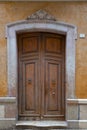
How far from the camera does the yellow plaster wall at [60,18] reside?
8570mm

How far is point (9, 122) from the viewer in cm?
852

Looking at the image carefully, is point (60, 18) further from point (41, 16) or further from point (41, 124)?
point (41, 124)

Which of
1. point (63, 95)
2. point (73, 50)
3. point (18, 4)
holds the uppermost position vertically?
point (18, 4)

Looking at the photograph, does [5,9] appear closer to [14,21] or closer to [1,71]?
[14,21]

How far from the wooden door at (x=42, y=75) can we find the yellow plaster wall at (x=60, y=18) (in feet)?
1.75

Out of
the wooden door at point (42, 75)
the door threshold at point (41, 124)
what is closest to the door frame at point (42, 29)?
the wooden door at point (42, 75)

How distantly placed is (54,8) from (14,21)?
3.82ft

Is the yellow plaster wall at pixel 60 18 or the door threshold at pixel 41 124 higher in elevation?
the yellow plaster wall at pixel 60 18

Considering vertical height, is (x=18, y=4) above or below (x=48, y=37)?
above

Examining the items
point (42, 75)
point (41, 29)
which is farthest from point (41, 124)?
point (41, 29)

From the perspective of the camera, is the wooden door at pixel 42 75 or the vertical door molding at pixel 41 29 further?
the wooden door at pixel 42 75

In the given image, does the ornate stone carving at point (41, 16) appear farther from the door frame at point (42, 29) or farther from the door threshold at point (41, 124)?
the door threshold at point (41, 124)

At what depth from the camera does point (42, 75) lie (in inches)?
352

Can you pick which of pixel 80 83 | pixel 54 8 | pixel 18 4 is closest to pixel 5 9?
pixel 18 4
